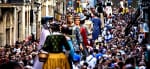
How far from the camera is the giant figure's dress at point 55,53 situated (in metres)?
12.3

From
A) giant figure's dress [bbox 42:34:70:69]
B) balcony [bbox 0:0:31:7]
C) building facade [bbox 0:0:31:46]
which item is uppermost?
Answer: giant figure's dress [bbox 42:34:70:69]

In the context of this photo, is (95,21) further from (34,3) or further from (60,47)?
(34,3)

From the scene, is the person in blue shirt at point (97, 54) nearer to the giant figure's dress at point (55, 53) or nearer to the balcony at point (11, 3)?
the giant figure's dress at point (55, 53)

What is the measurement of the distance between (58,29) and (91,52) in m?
7.59

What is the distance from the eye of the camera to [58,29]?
42.0 feet

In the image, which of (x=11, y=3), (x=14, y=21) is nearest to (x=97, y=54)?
(x=11, y=3)

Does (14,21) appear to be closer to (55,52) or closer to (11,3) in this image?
(11,3)

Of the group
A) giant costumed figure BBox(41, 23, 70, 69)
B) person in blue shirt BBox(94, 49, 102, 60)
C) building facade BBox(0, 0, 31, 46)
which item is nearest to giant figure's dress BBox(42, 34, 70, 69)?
giant costumed figure BBox(41, 23, 70, 69)

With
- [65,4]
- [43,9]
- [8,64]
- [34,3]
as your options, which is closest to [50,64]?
[8,64]

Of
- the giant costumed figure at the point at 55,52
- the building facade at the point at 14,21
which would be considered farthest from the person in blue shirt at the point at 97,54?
the building facade at the point at 14,21

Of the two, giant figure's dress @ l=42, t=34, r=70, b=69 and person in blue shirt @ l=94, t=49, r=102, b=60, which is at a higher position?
giant figure's dress @ l=42, t=34, r=70, b=69

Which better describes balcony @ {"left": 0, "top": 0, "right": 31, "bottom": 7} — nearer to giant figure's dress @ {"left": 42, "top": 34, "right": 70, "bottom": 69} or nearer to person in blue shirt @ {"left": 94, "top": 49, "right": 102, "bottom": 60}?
person in blue shirt @ {"left": 94, "top": 49, "right": 102, "bottom": 60}

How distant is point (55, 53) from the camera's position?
1238 centimetres

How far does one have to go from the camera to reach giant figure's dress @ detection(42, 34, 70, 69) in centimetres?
1227
